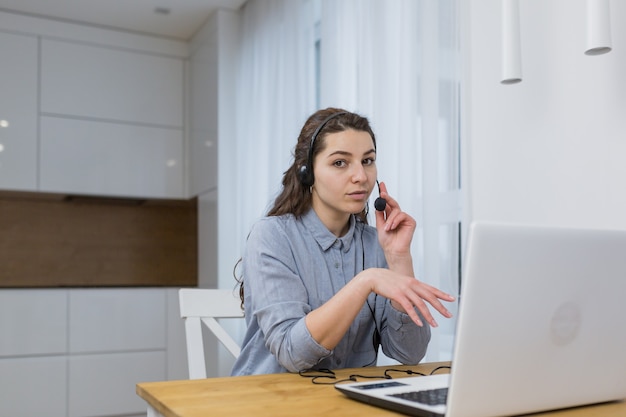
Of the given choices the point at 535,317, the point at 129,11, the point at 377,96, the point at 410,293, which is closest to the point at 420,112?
the point at 377,96

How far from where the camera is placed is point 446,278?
2160 millimetres

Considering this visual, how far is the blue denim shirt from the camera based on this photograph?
4.84 ft

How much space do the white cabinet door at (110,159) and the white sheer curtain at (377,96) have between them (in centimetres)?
62

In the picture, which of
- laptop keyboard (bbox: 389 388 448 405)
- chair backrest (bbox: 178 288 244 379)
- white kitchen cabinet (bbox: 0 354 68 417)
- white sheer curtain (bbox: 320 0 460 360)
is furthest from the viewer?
white kitchen cabinet (bbox: 0 354 68 417)

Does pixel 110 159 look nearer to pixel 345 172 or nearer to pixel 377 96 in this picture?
pixel 377 96

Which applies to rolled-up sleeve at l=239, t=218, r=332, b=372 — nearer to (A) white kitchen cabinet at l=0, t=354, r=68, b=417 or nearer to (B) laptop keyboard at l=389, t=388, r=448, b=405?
(B) laptop keyboard at l=389, t=388, r=448, b=405

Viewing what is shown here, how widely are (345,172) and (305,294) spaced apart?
1.02 feet

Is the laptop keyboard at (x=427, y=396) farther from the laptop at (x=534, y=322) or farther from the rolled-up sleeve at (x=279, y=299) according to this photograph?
the rolled-up sleeve at (x=279, y=299)

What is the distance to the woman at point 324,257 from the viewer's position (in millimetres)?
1474

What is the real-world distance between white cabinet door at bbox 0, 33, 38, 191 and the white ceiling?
192 millimetres

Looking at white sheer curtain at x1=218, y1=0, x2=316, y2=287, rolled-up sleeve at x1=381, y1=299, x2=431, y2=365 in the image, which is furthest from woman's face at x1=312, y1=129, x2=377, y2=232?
white sheer curtain at x1=218, y1=0, x2=316, y2=287

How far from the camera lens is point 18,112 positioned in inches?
147

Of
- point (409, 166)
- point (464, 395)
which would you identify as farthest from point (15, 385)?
point (464, 395)

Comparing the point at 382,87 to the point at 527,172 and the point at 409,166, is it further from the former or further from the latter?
the point at 527,172
